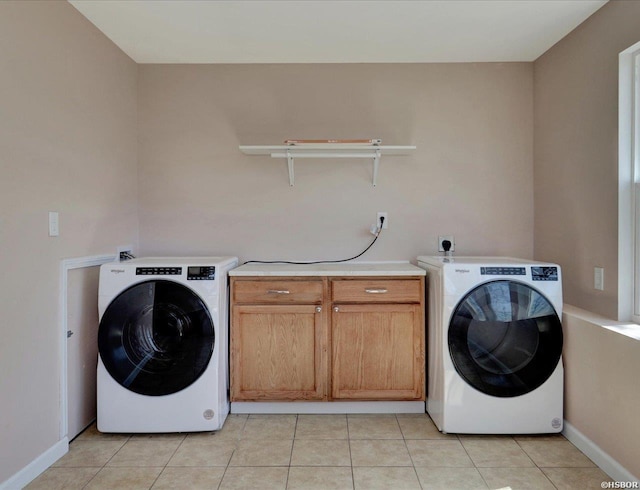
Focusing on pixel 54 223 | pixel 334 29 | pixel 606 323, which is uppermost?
pixel 334 29

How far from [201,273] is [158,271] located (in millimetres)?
241

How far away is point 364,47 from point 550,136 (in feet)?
4.48

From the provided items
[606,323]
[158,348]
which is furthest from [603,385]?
[158,348]

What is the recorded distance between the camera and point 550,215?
2.62 meters

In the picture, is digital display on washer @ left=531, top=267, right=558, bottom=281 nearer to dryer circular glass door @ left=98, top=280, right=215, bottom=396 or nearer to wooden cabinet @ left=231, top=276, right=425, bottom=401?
wooden cabinet @ left=231, top=276, right=425, bottom=401

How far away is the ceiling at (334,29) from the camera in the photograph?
2094 mm

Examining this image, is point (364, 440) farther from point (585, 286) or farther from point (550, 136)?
point (550, 136)

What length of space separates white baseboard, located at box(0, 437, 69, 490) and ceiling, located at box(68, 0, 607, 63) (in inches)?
90.4

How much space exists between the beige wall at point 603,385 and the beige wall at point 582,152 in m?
0.21

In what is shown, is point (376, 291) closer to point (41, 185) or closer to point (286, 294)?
point (286, 294)

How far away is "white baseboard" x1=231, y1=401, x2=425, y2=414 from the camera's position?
2443mm

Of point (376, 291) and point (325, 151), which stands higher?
point (325, 151)

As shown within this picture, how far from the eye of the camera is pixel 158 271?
7.20 feet

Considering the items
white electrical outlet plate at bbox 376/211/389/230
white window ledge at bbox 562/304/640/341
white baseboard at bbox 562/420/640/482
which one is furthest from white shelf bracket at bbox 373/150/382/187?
white baseboard at bbox 562/420/640/482
